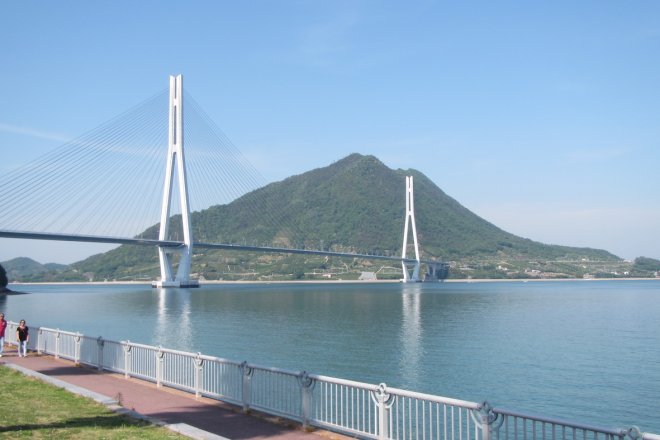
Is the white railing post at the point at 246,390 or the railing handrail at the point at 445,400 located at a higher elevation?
the railing handrail at the point at 445,400

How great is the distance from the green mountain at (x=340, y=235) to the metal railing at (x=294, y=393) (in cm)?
12091

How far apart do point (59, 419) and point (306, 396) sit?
3.15 meters

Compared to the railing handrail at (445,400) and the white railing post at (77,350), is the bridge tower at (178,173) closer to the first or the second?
the white railing post at (77,350)

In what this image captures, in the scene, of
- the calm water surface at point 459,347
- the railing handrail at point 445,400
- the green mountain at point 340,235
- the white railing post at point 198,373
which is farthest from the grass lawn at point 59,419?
the green mountain at point 340,235

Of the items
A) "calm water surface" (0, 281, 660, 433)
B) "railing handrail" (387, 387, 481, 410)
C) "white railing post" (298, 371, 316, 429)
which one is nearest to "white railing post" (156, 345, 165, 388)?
"white railing post" (298, 371, 316, 429)

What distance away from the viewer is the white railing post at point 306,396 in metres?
8.66

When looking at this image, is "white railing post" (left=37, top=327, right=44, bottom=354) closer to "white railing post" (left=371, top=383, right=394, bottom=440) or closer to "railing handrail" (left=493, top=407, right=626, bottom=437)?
"white railing post" (left=371, top=383, right=394, bottom=440)

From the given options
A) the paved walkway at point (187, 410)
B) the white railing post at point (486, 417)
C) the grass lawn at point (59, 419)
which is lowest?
the paved walkway at point (187, 410)

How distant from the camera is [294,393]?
34.1 ft

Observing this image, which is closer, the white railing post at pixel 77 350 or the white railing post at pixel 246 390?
the white railing post at pixel 246 390

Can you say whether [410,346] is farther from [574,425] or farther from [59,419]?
[574,425]

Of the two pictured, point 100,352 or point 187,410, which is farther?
point 100,352

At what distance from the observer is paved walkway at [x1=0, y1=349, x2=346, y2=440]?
846 centimetres

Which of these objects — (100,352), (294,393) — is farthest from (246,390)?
(100,352)
